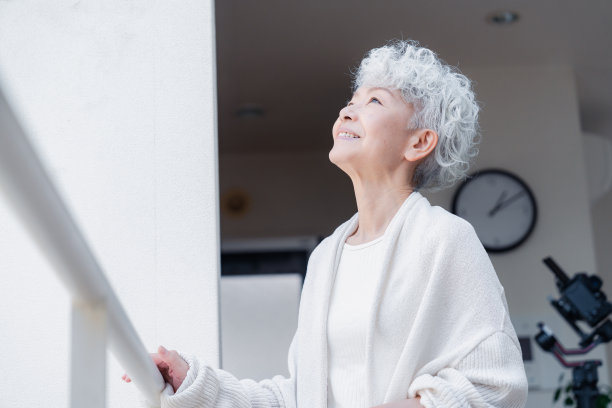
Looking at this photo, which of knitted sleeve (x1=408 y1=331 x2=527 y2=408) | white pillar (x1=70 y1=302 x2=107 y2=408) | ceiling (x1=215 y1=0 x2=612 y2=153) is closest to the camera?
white pillar (x1=70 y1=302 x2=107 y2=408)

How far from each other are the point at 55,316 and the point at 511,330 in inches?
38.0

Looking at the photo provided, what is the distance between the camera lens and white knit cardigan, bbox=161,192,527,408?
1.31 m

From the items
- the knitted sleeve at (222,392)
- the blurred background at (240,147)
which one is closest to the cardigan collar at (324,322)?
the knitted sleeve at (222,392)

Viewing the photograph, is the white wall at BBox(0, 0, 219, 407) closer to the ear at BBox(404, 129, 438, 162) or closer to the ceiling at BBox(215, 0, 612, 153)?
the ear at BBox(404, 129, 438, 162)

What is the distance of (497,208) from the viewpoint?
13.7ft

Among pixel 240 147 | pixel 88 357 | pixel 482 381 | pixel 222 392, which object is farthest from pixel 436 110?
pixel 240 147

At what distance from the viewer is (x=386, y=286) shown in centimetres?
141

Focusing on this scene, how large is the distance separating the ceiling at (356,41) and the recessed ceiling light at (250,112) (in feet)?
0.11

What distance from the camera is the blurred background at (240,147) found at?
1.81 meters

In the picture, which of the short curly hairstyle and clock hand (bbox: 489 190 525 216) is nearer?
the short curly hairstyle

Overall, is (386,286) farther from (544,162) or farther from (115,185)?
(544,162)

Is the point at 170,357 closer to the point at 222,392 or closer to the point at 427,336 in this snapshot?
the point at 222,392

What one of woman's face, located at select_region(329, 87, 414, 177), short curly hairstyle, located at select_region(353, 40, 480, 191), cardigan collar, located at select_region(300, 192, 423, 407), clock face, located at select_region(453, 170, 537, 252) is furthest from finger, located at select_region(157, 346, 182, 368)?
clock face, located at select_region(453, 170, 537, 252)

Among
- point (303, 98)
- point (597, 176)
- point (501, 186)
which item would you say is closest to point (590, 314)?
point (501, 186)
